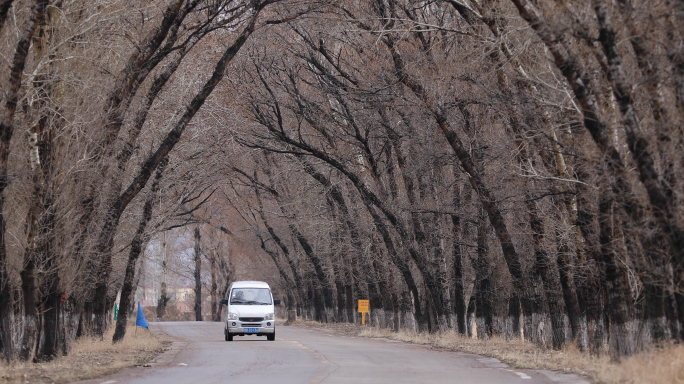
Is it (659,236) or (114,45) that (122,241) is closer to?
(114,45)

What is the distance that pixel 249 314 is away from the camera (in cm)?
2992

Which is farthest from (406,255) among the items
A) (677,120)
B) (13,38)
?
(677,120)

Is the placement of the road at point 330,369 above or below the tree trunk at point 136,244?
below

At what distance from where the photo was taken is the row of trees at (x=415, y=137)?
42.2ft

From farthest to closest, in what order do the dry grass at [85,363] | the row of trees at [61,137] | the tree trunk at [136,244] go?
the tree trunk at [136,244], the row of trees at [61,137], the dry grass at [85,363]

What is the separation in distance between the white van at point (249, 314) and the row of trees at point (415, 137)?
419 centimetres

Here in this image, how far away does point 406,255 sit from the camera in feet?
111

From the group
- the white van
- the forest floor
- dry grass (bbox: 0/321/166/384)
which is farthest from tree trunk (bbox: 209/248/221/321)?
dry grass (bbox: 0/321/166/384)

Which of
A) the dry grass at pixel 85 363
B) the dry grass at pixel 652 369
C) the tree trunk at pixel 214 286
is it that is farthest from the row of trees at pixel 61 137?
the tree trunk at pixel 214 286

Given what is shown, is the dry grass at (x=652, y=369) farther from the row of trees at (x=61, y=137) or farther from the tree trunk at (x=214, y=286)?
the tree trunk at (x=214, y=286)

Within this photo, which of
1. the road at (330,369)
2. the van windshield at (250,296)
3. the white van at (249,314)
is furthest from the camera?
the van windshield at (250,296)

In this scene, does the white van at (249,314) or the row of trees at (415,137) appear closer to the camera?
the row of trees at (415,137)

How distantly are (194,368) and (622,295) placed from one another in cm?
859

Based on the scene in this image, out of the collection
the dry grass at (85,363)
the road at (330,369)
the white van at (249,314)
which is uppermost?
the white van at (249,314)
